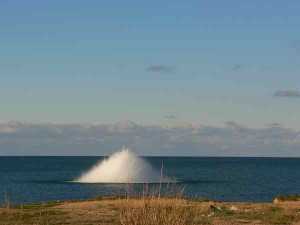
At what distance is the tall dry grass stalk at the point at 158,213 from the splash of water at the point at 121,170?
118019 mm

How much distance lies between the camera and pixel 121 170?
497 ft

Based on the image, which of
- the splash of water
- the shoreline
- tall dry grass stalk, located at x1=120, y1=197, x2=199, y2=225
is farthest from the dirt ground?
the splash of water

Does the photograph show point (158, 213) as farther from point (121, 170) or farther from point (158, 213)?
point (121, 170)

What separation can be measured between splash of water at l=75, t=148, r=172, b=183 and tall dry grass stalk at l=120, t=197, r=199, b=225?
118 metres

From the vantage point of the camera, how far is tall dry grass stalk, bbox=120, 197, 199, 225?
18.5m

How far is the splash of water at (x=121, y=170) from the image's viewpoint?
465 feet

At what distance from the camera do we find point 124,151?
157 meters

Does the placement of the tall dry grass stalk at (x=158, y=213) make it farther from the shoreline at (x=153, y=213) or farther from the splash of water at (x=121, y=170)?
the splash of water at (x=121, y=170)

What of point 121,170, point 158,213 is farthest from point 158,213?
point 121,170

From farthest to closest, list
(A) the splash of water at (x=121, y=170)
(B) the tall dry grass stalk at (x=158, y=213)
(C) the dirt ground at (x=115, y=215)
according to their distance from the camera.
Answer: (A) the splash of water at (x=121, y=170) < (C) the dirt ground at (x=115, y=215) < (B) the tall dry grass stalk at (x=158, y=213)

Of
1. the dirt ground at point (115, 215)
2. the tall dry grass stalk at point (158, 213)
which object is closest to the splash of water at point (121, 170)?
the dirt ground at point (115, 215)

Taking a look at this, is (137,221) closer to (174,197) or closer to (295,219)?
(174,197)

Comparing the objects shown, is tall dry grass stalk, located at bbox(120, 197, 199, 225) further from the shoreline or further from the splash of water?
the splash of water

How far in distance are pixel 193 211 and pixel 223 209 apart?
47.3 feet
